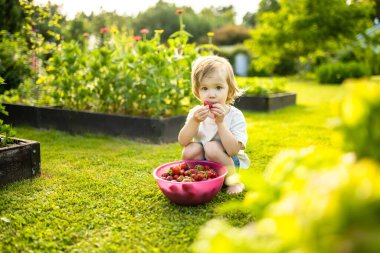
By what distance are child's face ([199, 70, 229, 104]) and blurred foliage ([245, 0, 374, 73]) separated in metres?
13.5

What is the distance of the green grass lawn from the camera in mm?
1926

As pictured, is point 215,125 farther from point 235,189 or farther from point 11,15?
point 11,15

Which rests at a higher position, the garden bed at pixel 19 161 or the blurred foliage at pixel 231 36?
the blurred foliage at pixel 231 36

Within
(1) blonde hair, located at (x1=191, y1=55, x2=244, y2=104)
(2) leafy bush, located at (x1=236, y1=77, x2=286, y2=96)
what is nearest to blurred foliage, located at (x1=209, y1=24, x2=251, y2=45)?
(2) leafy bush, located at (x1=236, y1=77, x2=286, y2=96)

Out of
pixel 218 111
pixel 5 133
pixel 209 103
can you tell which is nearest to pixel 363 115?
pixel 218 111

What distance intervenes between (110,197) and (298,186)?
1.81m

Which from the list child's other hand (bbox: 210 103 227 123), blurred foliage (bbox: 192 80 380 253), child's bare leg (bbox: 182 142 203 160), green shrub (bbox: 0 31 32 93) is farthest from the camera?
green shrub (bbox: 0 31 32 93)

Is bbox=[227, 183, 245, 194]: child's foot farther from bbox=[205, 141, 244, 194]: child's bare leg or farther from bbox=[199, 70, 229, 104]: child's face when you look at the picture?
bbox=[199, 70, 229, 104]: child's face

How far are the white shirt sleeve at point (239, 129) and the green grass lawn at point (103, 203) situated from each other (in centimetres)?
24

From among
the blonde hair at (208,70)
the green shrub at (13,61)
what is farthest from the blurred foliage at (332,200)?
the green shrub at (13,61)

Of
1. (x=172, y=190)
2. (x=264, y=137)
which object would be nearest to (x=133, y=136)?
(x=264, y=137)

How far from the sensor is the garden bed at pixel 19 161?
2691 millimetres

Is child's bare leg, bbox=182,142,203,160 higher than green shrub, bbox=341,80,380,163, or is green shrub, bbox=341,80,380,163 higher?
green shrub, bbox=341,80,380,163

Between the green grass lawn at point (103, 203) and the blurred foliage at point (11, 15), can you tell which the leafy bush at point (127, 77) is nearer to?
the green grass lawn at point (103, 203)
